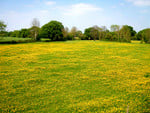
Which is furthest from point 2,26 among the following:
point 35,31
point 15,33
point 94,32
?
point 94,32

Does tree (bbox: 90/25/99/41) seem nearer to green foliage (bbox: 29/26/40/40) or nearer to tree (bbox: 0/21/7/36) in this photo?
green foliage (bbox: 29/26/40/40)

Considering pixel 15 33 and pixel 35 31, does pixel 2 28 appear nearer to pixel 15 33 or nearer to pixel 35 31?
pixel 35 31

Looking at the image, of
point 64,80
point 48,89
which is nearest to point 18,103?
point 48,89

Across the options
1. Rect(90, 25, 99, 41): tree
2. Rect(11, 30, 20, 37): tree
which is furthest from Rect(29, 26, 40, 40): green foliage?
Rect(90, 25, 99, 41): tree

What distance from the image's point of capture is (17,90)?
7.85 m

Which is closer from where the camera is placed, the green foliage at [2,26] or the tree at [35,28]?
the green foliage at [2,26]

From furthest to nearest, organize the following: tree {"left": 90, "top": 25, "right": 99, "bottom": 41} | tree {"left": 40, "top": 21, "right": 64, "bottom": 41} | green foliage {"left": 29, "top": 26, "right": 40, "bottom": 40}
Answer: tree {"left": 90, "top": 25, "right": 99, "bottom": 41}
green foliage {"left": 29, "top": 26, "right": 40, "bottom": 40}
tree {"left": 40, "top": 21, "right": 64, "bottom": 41}

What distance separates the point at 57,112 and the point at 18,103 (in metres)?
2.27

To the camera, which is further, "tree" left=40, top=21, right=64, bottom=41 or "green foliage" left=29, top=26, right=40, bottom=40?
"green foliage" left=29, top=26, right=40, bottom=40

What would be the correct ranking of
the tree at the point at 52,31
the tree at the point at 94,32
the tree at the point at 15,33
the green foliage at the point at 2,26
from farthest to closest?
the tree at the point at 94,32 < the tree at the point at 15,33 < the tree at the point at 52,31 < the green foliage at the point at 2,26

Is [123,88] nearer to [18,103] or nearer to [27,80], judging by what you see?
[18,103]

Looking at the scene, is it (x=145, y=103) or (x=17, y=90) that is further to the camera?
(x=17, y=90)

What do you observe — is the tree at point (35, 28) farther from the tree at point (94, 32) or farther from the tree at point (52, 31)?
the tree at point (94, 32)

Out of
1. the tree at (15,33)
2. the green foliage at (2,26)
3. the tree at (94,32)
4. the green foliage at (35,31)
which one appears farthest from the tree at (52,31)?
the tree at (15,33)
